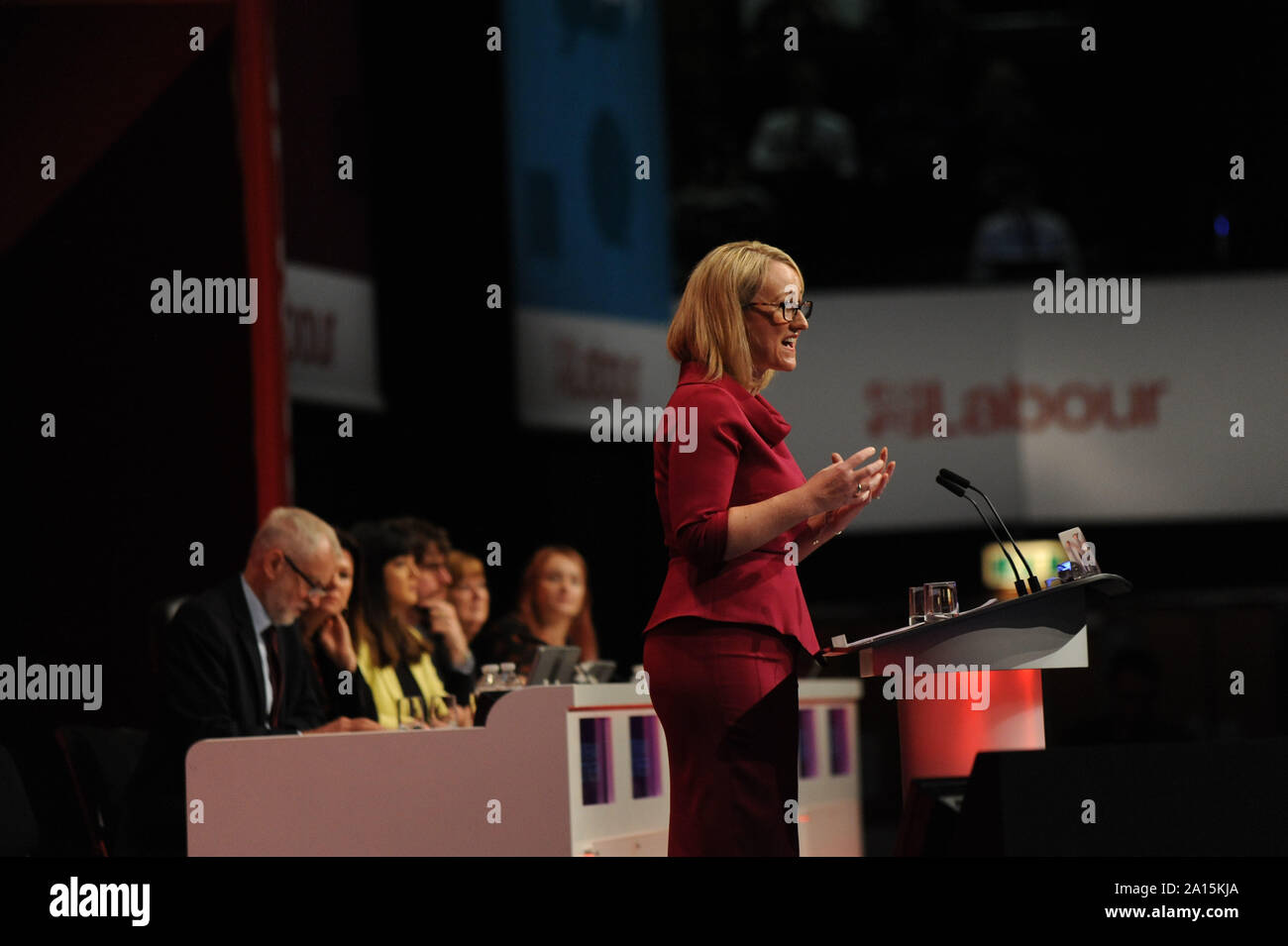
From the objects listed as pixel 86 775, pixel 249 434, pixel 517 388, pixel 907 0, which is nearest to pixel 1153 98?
pixel 907 0

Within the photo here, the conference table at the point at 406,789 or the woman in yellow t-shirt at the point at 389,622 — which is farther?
the woman in yellow t-shirt at the point at 389,622

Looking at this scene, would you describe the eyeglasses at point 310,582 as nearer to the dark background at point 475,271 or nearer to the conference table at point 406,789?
the dark background at point 475,271

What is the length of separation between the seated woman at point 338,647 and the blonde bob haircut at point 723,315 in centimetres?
204

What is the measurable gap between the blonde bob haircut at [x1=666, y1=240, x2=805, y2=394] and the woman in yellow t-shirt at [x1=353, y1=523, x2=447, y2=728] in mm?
2591

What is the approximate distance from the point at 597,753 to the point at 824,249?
6199mm

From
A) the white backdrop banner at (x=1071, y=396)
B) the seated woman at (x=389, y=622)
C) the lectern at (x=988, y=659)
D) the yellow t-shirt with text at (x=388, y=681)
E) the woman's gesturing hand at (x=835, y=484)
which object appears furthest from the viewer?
the white backdrop banner at (x=1071, y=396)

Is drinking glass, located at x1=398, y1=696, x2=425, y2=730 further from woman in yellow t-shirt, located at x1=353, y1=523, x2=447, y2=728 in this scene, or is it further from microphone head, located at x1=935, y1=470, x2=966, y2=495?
microphone head, located at x1=935, y1=470, x2=966, y2=495

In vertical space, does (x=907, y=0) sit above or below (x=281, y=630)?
above

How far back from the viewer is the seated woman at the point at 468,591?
244 inches

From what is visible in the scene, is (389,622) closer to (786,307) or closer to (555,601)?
(555,601)

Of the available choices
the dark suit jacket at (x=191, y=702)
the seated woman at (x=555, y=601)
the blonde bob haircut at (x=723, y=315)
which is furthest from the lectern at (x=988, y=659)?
the seated woman at (x=555, y=601)

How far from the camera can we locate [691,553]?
9.13 ft

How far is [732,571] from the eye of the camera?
9.30 feet
